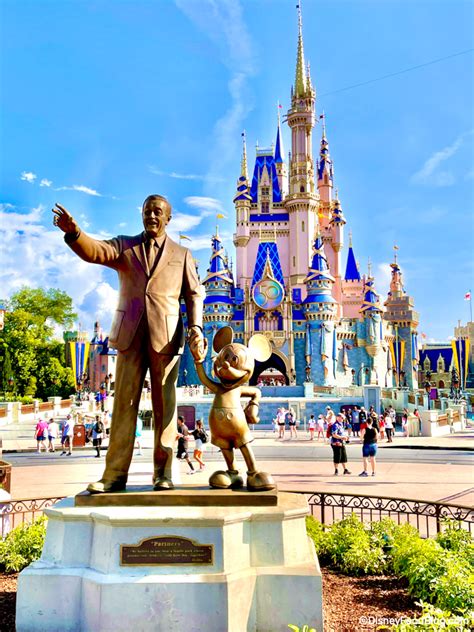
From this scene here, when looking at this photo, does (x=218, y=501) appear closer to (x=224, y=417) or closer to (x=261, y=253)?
(x=224, y=417)

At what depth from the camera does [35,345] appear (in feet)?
139

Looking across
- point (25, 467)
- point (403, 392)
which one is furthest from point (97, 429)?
point (403, 392)

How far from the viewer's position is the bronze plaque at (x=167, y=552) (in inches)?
161

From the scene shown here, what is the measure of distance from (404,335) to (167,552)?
59.2 m

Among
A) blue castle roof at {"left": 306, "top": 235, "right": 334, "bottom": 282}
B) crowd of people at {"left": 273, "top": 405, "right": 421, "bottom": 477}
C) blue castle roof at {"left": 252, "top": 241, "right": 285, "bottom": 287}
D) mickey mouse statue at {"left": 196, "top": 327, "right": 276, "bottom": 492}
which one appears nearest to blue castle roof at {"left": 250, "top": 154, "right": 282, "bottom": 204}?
blue castle roof at {"left": 252, "top": 241, "right": 285, "bottom": 287}

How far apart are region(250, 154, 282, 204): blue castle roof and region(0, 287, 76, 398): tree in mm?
23990

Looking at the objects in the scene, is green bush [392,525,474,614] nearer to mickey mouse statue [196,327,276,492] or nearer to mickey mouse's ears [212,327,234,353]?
mickey mouse statue [196,327,276,492]

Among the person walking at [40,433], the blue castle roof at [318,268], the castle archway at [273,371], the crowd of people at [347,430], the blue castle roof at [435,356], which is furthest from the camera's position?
the blue castle roof at [435,356]

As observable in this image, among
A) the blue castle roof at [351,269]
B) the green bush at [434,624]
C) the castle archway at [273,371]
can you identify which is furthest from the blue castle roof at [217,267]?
the green bush at [434,624]

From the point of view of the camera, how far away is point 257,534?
169 inches

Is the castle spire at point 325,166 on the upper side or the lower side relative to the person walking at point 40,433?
upper

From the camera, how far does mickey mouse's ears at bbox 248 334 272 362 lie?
16.9 feet

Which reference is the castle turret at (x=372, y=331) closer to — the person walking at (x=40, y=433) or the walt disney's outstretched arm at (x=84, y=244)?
the person walking at (x=40, y=433)

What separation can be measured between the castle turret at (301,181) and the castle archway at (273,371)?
27.1 feet
